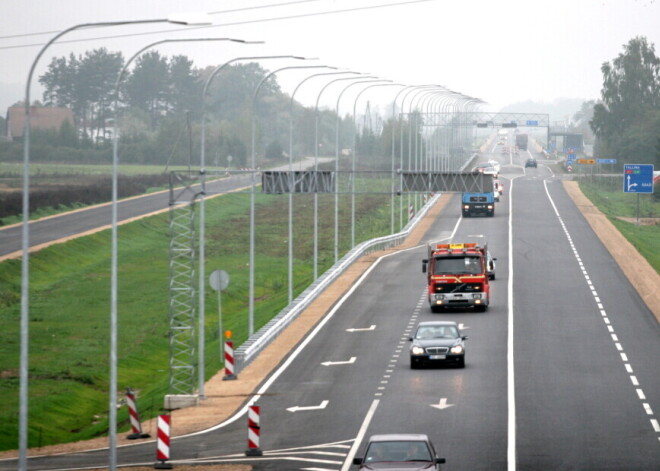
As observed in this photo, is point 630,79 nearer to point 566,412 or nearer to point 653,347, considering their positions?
point 653,347

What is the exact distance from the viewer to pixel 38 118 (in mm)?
157500

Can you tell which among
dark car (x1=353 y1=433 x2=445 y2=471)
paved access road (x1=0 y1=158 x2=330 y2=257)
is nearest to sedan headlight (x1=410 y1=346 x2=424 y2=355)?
dark car (x1=353 y1=433 x2=445 y2=471)

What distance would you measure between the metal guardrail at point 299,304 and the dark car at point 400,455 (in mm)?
19395

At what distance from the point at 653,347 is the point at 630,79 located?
141m

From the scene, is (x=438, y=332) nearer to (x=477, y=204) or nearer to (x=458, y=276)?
(x=458, y=276)

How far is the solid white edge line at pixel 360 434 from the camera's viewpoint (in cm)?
2760

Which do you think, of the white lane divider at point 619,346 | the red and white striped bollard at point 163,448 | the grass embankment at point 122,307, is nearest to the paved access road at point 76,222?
the grass embankment at point 122,307

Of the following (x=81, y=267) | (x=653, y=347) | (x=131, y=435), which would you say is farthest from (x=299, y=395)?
(x=81, y=267)

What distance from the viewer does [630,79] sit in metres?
181

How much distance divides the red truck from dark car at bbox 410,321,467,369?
10.4 meters

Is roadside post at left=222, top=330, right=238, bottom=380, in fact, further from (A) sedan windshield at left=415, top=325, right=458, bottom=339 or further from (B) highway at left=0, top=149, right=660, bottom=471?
(A) sedan windshield at left=415, top=325, right=458, bottom=339

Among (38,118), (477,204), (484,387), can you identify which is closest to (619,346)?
(484,387)

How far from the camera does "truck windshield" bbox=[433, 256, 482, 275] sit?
170 feet

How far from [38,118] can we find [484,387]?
418 ft
